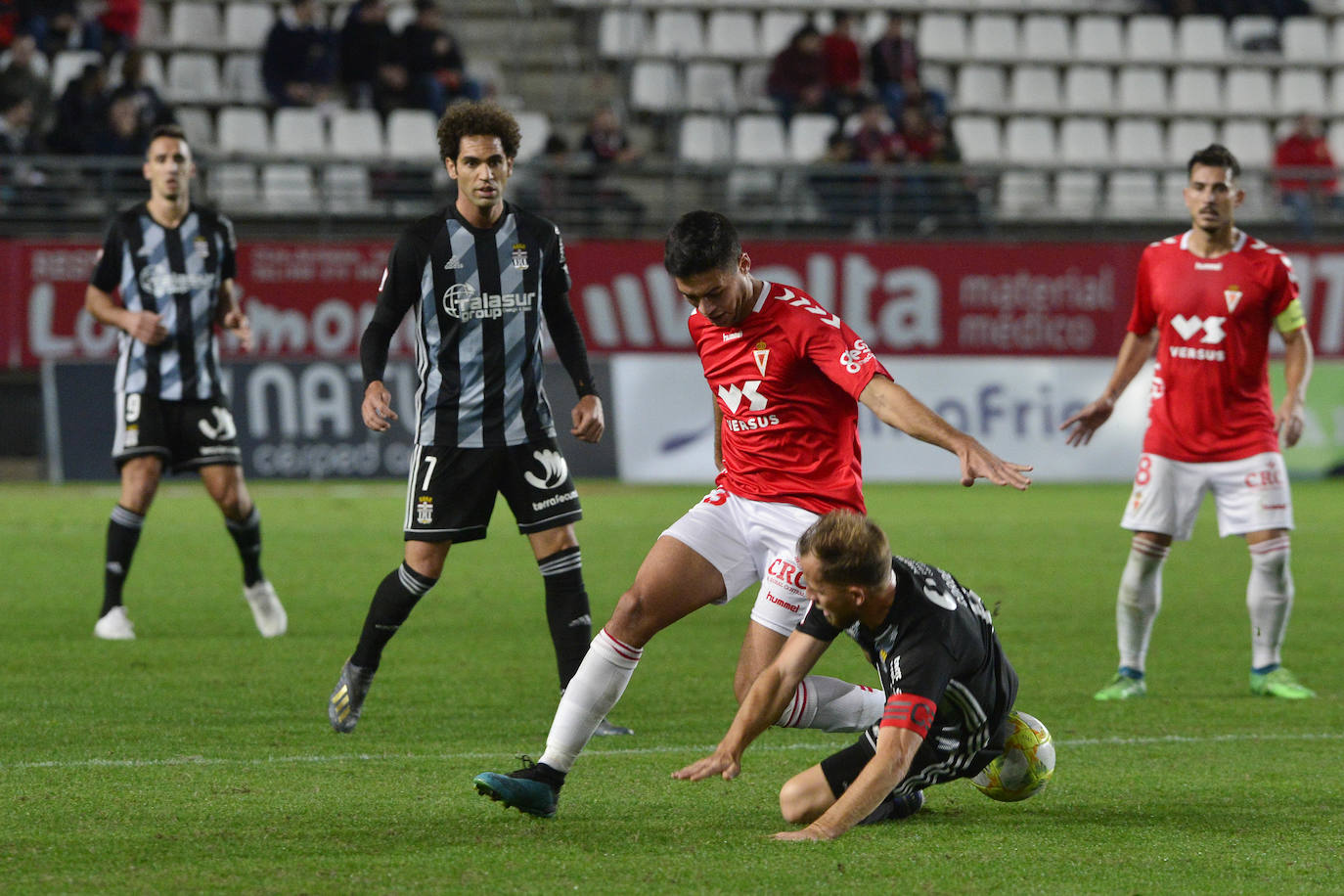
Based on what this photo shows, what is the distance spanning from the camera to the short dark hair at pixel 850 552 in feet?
14.1

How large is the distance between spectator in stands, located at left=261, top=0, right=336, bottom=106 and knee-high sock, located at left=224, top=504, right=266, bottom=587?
1218cm

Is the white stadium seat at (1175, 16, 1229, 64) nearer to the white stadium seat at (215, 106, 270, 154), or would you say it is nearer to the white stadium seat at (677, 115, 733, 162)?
the white stadium seat at (677, 115, 733, 162)

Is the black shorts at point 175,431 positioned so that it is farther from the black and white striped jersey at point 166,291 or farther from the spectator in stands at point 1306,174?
the spectator in stands at point 1306,174

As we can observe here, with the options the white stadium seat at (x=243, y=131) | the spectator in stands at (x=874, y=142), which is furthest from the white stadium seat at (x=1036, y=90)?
the white stadium seat at (x=243, y=131)

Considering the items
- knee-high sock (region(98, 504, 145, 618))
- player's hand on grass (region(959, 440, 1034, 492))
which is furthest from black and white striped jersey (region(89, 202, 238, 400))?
player's hand on grass (region(959, 440, 1034, 492))

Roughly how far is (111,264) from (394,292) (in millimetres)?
2766

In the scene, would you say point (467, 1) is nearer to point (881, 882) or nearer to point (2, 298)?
point (2, 298)

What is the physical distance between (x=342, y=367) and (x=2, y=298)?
3.62m

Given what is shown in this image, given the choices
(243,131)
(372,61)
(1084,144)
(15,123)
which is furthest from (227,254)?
(1084,144)

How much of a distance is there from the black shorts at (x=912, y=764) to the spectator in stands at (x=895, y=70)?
16.9 m

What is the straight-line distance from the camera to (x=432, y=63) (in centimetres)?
1972

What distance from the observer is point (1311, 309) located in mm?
19484

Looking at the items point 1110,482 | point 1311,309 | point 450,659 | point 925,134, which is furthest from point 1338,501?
point 450,659

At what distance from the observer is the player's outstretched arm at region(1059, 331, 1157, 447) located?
698 centimetres
